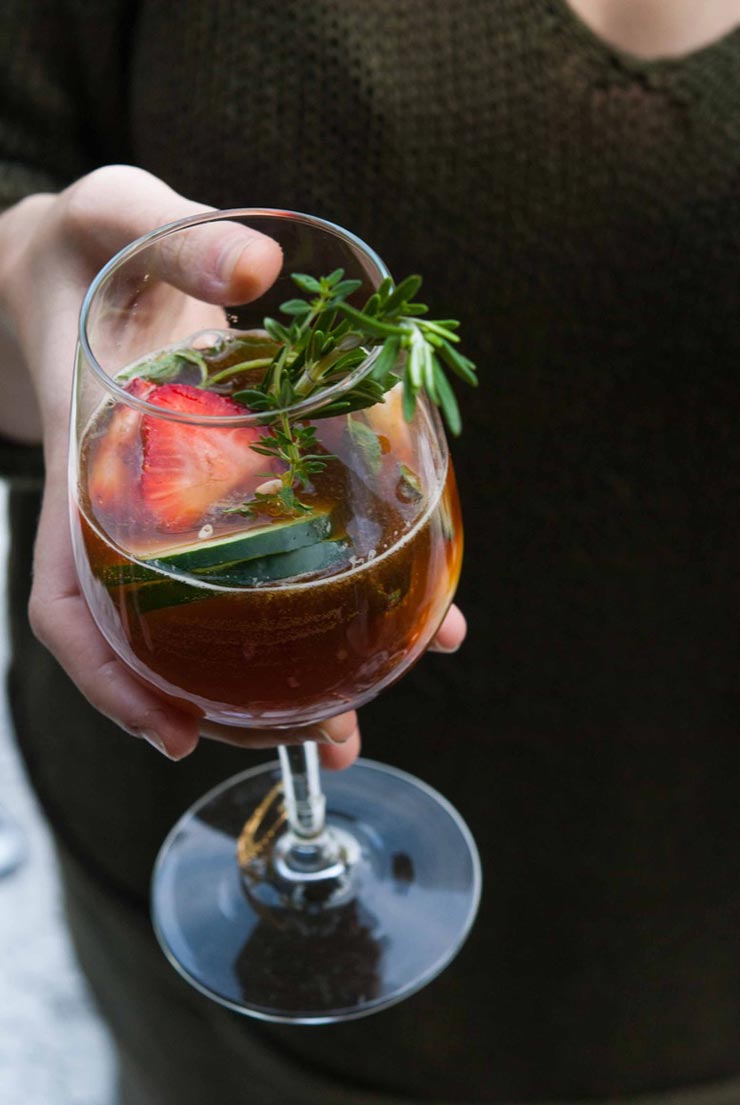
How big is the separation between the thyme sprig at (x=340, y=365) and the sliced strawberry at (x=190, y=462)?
10mm

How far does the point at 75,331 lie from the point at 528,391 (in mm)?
354

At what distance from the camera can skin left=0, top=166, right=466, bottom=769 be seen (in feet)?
2.03

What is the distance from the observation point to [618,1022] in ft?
4.25

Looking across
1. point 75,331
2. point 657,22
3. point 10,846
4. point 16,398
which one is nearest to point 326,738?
point 75,331

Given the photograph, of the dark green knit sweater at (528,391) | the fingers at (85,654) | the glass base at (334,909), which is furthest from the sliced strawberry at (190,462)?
the glass base at (334,909)

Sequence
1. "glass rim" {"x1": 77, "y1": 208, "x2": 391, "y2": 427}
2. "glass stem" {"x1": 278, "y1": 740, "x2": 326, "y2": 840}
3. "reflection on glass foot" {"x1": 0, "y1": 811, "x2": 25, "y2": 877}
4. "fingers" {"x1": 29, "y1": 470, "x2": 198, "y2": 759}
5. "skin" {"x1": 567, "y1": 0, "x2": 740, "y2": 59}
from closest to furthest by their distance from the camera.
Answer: "glass rim" {"x1": 77, "y1": 208, "x2": 391, "y2": 427} → "fingers" {"x1": 29, "y1": 470, "x2": 198, "y2": 759} → "glass stem" {"x1": 278, "y1": 740, "x2": 326, "y2": 840} → "skin" {"x1": 567, "y1": 0, "x2": 740, "y2": 59} → "reflection on glass foot" {"x1": 0, "y1": 811, "x2": 25, "y2": 877}

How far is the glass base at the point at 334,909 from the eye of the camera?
33.2 inches

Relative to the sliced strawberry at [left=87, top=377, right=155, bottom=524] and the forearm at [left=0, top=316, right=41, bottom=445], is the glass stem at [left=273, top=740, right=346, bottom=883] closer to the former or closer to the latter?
the sliced strawberry at [left=87, top=377, right=155, bottom=524]

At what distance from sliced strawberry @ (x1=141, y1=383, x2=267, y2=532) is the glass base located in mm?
409

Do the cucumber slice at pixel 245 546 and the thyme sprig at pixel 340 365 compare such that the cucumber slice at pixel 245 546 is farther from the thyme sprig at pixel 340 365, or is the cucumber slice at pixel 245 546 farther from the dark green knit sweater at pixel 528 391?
the dark green knit sweater at pixel 528 391

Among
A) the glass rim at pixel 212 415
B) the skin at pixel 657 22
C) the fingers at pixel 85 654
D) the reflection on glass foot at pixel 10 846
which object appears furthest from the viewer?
the reflection on glass foot at pixel 10 846

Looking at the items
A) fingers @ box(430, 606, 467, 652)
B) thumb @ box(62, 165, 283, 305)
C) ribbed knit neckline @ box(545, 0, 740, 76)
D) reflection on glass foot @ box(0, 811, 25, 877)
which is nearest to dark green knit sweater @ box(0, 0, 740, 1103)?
ribbed knit neckline @ box(545, 0, 740, 76)

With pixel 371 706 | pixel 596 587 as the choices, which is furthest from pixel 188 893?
pixel 596 587

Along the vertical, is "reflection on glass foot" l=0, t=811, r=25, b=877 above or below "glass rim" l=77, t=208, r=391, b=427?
below
